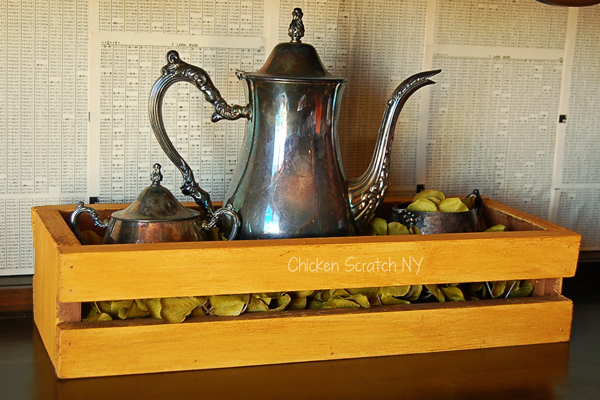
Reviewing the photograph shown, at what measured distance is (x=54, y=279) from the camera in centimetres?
71

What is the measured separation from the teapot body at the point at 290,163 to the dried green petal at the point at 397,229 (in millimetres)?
107

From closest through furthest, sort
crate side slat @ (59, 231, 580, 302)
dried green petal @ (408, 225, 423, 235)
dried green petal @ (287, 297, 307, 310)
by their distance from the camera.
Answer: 1. crate side slat @ (59, 231, 580, 302)
2. dried green petal @ (287, 297, 307, 310)
3. dried green petal @ (408, 225, 423, 235)

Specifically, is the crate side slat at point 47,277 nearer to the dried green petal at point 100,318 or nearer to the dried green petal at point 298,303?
the dried green petal at point 100,318

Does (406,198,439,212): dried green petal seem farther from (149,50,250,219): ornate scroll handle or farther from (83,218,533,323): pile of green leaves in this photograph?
(149,50,250,219): ornate scroll handle

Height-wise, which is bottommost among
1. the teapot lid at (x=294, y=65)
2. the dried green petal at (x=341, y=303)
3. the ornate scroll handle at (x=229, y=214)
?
the dried green petal at (x=341, y=303)

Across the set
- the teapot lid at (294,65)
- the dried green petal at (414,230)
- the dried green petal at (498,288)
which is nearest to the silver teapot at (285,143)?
the teapot lid at (294,65)

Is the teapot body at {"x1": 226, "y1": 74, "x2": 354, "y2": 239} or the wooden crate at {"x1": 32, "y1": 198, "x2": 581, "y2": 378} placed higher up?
the teapot body at {"x1": 226, "y1": 74, "x2": 354, "y2": 239}

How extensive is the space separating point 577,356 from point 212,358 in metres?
0.47

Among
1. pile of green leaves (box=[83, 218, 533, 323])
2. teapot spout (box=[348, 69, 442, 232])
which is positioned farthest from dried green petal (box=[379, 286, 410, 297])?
teapot spout (box=[348, 69, 442, 232])

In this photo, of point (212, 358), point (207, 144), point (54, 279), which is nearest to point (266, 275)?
point (212, 358)

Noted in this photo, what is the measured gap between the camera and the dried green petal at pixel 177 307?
0.71m

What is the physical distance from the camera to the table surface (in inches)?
26.8

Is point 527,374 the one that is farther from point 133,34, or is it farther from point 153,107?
point 133,34

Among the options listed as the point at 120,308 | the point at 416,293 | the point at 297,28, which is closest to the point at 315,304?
the point at 416,293
